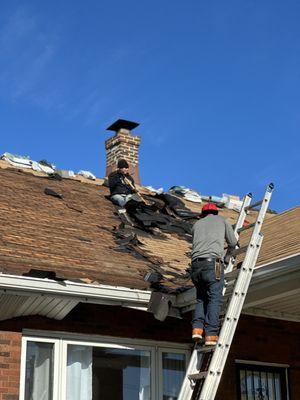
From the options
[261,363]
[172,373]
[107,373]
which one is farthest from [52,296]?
[261,363]

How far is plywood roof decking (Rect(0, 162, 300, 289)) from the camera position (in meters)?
8.52

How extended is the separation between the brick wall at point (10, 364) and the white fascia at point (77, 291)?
68 centimetres

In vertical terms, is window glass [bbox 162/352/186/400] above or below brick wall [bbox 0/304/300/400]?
below

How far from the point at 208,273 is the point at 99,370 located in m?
2.07

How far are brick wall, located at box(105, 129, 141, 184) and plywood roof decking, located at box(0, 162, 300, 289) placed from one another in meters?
2.31

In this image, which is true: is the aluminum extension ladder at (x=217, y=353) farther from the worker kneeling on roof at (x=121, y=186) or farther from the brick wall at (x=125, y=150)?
the brick wall at (x=125, y=150)

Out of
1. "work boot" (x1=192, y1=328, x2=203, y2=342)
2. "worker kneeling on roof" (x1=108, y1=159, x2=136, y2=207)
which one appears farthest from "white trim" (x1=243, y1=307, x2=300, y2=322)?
"worker kneeling on roof" (x1=108, y1=159, x2=136, y2=207)

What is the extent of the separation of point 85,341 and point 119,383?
675 mm

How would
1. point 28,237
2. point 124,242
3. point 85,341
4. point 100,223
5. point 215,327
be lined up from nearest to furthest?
point 215,327 < point 85,341 < point 28,237 < point 124,242 < point 100,223

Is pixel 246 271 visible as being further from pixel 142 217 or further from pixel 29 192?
pixel 29 192

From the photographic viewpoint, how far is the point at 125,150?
15.4 m

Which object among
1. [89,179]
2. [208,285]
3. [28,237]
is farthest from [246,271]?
[89,179]

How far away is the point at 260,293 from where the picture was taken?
320 inches

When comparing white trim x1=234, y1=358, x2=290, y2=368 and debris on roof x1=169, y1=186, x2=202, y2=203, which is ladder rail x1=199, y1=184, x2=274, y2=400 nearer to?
white trim x1=234, y1=358, x2=290, y2=368
